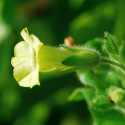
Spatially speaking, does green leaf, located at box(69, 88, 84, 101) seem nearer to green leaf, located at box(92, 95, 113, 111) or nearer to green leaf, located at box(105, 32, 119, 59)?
green leaf, located at box(92, 95, 113, 111)

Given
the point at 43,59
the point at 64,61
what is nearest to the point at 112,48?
the point at 64,61

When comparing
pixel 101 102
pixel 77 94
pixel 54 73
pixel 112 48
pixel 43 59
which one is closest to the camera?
pixel 43 59

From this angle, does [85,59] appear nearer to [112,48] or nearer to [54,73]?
[112,48]

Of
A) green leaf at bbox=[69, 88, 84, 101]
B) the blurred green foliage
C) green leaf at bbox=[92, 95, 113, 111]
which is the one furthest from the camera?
the blurred green foliage

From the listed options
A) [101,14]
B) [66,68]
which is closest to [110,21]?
[101,14]

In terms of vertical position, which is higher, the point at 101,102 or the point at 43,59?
the point at 43,59

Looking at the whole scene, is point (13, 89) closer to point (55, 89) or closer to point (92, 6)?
point (55, 89)

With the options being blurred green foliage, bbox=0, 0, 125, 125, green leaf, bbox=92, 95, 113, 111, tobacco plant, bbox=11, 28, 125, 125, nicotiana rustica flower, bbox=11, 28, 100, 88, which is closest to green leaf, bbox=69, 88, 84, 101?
tobacco plant, bbox=11, 28, 125, 125

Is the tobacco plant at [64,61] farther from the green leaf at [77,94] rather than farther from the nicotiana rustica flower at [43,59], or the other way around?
the green leaf at [77,94]

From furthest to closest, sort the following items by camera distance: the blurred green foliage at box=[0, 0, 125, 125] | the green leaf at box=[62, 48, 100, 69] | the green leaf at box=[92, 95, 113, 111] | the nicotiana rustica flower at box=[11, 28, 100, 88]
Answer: the blurred green foliage at box=[0, 0, 125, 125]
the green leaf at box=[92, 95, 113, 111]
the green leaf at box=[62, 48, 100, 69]
the nicotiana rustica flower at box=[11, 28, 100, 88]
